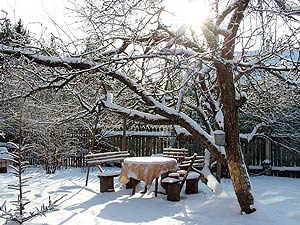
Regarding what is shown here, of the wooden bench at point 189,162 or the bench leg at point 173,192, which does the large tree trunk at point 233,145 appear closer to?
the bench leg at point 173,192

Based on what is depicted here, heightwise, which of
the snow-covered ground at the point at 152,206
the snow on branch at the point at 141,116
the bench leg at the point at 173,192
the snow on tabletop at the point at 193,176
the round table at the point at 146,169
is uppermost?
the snow on branch at the point at 141,116

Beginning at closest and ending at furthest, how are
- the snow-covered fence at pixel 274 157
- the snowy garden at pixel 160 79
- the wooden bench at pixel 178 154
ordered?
the snowy garden at pixel 160 79 < the wooden bench at pixel 178 154 < the snow-covered fence at pixel 274 157

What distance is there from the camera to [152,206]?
6012 mm

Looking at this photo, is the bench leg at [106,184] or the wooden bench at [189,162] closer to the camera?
the bench leg at [106,184]

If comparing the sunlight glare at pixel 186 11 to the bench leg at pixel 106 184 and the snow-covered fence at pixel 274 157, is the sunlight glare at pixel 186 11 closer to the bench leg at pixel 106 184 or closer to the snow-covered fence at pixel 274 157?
the bench leg at pixel 106 184

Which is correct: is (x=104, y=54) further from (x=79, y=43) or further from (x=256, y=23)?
(x=256, y=23)

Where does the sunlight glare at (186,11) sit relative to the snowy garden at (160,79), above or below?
above

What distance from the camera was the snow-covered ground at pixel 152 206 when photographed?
4.98 meters

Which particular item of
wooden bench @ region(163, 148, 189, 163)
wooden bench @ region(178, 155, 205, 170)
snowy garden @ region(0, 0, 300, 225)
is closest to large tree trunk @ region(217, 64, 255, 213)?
snowy garden @ region(0, 0, 300, 225)

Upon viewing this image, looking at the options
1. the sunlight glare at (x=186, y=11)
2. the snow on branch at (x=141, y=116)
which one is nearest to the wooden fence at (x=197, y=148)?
the snow on branch at (x=141, y=116)

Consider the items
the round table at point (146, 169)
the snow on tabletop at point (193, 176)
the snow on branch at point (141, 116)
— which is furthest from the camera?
the snow on tabletop at point (193, 176)

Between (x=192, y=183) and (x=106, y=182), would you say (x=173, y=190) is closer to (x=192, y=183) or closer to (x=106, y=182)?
(x=192, y=183)

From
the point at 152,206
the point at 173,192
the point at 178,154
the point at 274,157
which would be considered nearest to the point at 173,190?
the point at 173,192

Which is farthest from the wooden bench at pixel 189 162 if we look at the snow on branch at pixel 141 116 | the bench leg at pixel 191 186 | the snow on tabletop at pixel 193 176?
the snow on branch at pixel 141 116
